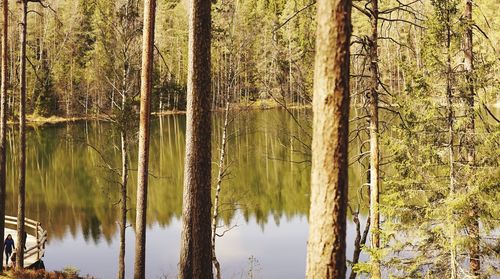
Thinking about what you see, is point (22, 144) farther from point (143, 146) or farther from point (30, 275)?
point (143, 146)

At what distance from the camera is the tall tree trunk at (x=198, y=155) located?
6852 millimetres

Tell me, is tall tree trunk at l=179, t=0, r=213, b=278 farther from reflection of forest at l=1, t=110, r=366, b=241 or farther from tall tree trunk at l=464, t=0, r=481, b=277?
reflection of forest at l=1, t=110, r=366, b=241

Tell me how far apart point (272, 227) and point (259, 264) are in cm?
411

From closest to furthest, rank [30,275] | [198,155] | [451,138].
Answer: [198,155] < [451,138] < [30,275]

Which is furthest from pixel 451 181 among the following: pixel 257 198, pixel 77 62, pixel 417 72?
pixel 77 62

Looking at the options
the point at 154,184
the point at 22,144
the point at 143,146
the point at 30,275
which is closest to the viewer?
the point at 143,146

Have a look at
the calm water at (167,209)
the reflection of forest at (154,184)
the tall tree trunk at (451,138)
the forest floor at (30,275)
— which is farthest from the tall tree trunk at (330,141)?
the reflection of forest at (154,184)

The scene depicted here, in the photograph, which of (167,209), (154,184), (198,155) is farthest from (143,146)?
(154,184)

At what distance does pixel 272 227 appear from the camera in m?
23.0

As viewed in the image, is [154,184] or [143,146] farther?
[154,184]

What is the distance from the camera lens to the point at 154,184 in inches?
1129

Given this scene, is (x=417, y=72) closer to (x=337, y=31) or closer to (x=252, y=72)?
(x=337, y=31)

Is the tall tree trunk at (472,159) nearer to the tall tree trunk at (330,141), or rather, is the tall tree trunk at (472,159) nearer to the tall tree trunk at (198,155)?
the tall tree trunk at (198,155)

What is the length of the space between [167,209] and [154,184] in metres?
3.85
